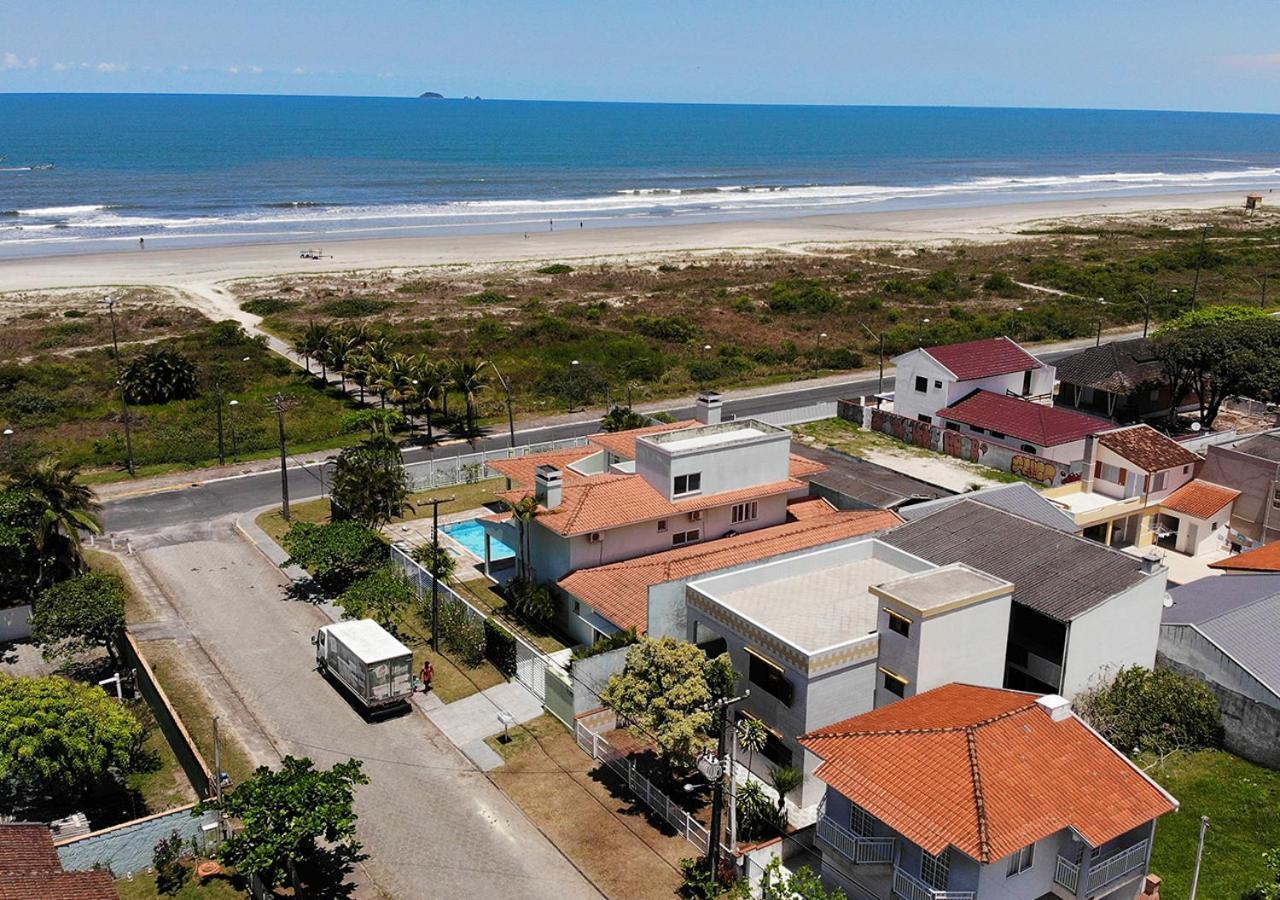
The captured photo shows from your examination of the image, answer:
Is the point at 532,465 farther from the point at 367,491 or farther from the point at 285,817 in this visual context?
the point at 285,817

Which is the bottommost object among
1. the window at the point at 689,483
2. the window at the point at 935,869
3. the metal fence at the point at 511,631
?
the metal fence at the point at 511,631

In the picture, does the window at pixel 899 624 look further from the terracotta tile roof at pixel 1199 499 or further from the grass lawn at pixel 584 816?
the terracotta tile roof at pixel 1199 499

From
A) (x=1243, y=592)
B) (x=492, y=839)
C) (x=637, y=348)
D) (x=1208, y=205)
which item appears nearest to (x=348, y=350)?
(x=637, y=348)

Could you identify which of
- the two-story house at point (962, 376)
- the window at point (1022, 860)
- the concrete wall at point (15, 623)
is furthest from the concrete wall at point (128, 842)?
the two-story house at point (962, 376)

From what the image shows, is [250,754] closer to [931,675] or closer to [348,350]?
[931,675]

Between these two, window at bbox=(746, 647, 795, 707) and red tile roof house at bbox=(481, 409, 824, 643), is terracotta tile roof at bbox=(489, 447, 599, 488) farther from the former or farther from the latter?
window at bbox=(746, 647, 795, 707)

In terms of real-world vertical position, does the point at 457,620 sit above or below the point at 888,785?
below
